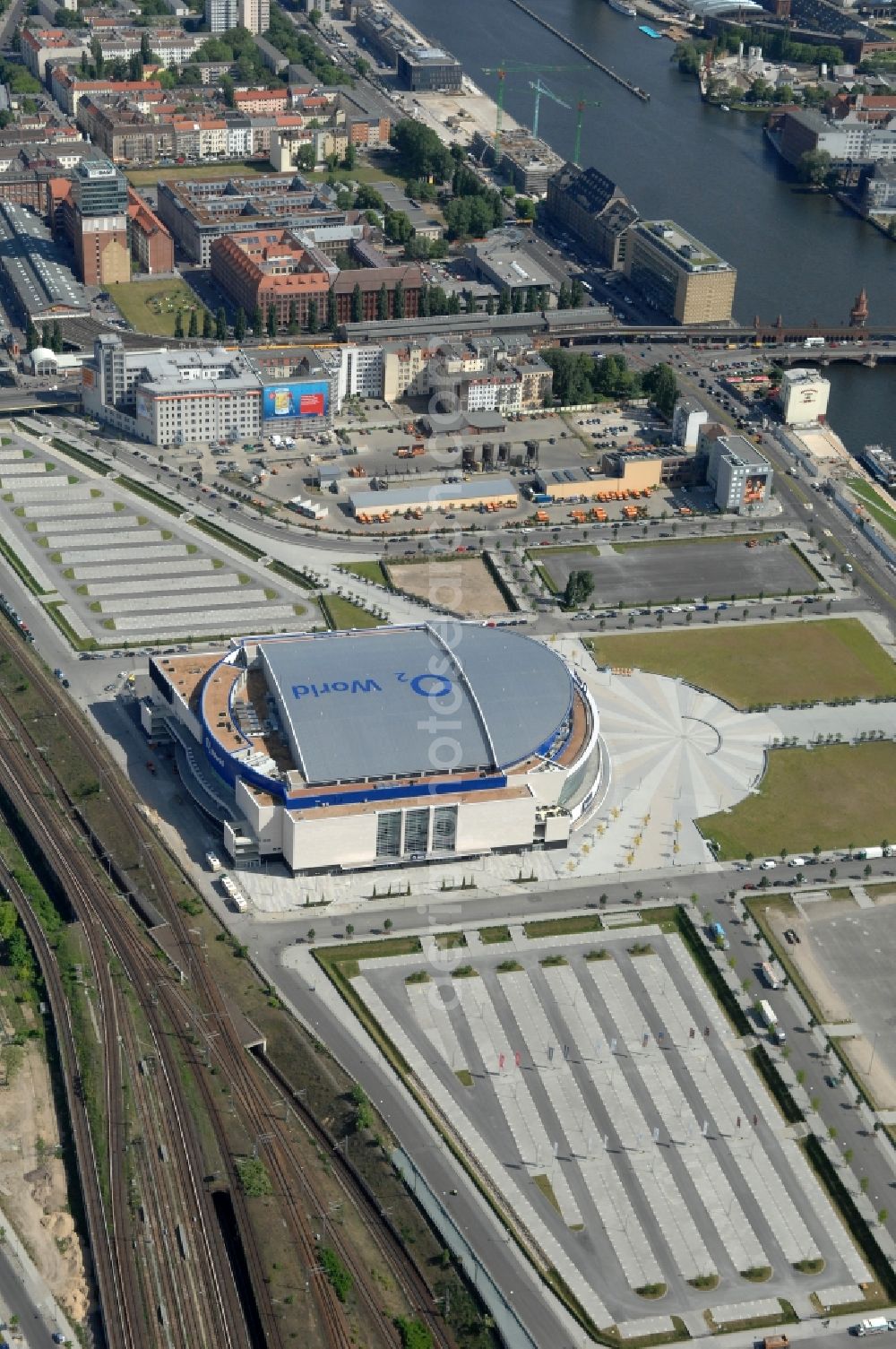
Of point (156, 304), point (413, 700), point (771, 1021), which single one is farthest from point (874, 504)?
point (156, 304)

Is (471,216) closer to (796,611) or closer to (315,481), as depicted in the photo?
(315,481)

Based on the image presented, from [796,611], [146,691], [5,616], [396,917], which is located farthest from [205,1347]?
[796,611]

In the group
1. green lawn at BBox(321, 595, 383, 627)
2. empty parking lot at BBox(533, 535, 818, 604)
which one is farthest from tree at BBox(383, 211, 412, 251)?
green lawn at BBox(321, 595, 383, 627)

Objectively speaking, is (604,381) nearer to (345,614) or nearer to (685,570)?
(685,570)

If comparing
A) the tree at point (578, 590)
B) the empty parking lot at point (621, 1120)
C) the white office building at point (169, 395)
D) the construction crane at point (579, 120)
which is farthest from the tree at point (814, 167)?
the empty parking lot at point (621, 1120)

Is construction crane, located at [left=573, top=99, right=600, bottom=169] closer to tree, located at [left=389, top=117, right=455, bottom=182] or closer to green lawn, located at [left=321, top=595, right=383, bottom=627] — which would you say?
tree, located at [left=389, top=117, right=455, bottom=182]

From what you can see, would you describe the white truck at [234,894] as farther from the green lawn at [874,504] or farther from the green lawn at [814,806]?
the green lawn at [874,504]
